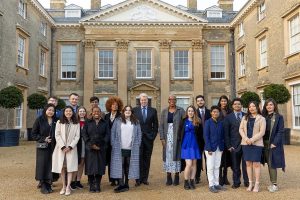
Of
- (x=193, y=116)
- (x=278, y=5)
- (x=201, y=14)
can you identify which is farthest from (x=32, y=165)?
(x=201, y=14)

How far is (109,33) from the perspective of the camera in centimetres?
2248

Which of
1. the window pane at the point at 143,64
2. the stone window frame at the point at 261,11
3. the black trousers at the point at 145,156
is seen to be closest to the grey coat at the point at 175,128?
the black trousers at the point at 145,156

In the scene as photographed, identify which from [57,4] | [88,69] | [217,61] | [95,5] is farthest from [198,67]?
[57,4]

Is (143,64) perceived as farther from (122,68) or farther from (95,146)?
(95,146)

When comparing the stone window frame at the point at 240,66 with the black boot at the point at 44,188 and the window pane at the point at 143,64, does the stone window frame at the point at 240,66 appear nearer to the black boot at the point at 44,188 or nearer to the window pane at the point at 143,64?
the window pane at the point at 143,64

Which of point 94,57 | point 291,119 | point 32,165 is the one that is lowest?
point 32,165

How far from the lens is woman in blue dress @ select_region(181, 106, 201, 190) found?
237 inches

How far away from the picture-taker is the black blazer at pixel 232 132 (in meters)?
6.09

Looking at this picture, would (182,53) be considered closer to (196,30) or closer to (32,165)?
(196,30)

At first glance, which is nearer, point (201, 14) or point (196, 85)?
point (196, 85)

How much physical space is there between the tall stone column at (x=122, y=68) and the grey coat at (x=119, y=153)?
1622 centimetres

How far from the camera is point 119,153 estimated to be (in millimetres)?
5918

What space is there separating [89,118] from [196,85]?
56.7ft

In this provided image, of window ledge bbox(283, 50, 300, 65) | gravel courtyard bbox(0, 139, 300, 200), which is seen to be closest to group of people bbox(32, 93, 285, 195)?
gravel courtyard bbox(0, 139, 300, 200)
